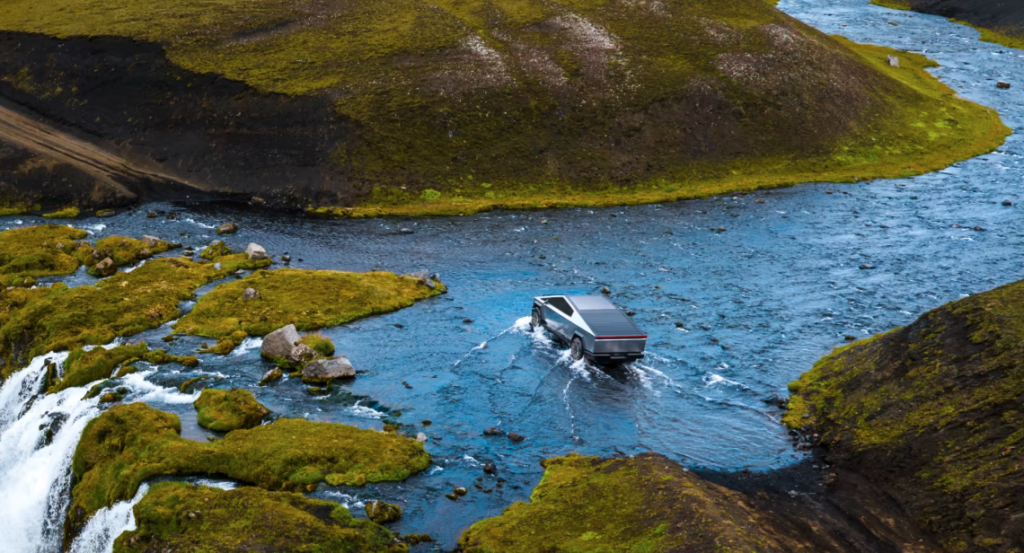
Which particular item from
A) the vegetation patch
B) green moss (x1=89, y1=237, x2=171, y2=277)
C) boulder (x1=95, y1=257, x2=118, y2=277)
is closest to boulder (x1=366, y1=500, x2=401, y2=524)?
the vegetation patch

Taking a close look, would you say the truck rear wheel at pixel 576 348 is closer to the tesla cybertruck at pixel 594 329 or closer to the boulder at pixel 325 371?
the tesla cybertruck at pixel 594 329

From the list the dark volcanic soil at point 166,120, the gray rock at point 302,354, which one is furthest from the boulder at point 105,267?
the gray rock at point 302,354

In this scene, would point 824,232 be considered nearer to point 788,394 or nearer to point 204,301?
point 788,394

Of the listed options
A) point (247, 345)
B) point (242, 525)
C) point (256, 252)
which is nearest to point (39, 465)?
point (247, 345)

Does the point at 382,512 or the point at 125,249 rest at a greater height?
the point at 382,512

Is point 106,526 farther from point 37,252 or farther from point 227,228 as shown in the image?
point 227,228

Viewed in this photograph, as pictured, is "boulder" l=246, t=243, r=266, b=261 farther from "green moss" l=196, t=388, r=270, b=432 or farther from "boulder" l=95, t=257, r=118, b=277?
"green moss" l=196, t=388, r=270, b=432
